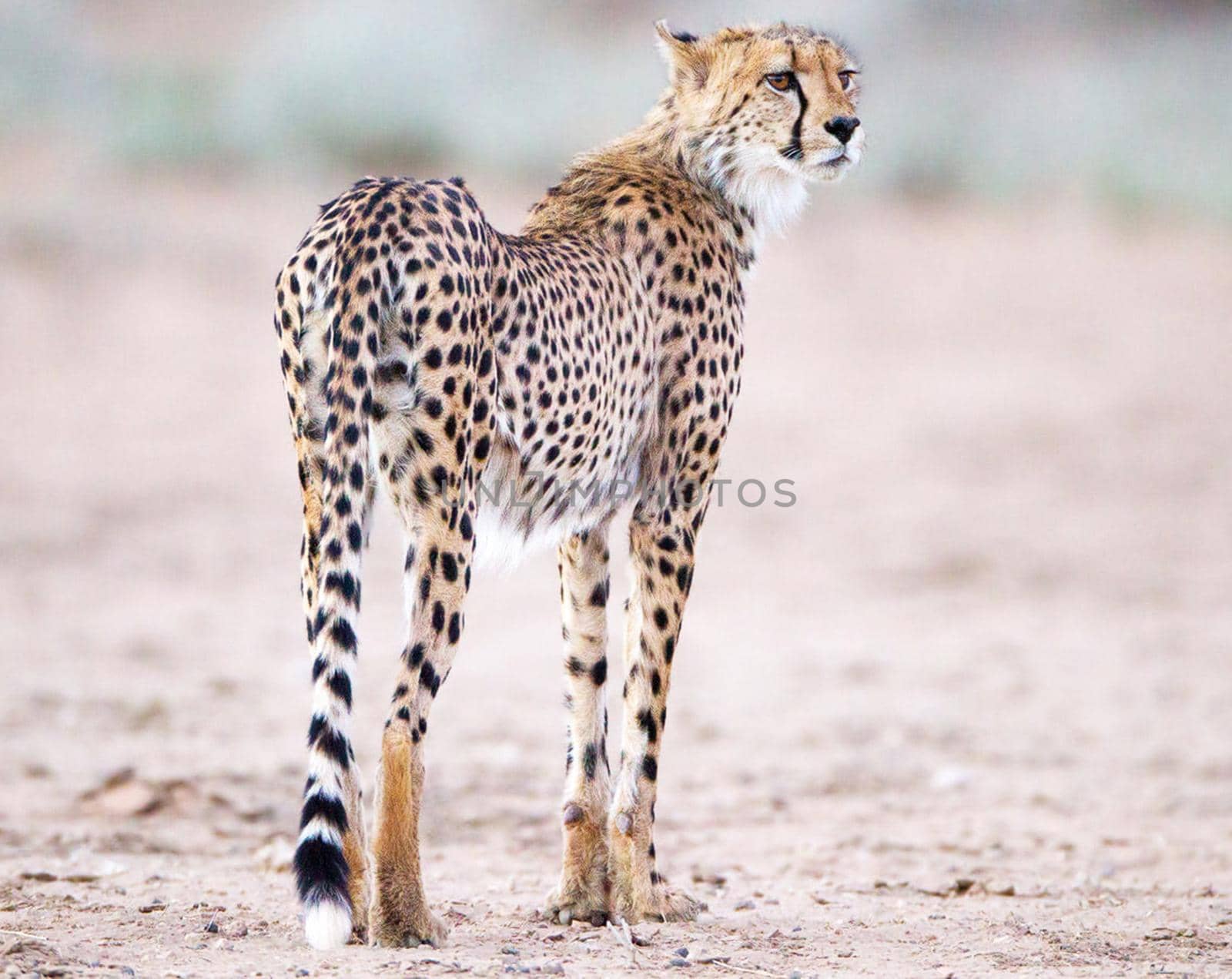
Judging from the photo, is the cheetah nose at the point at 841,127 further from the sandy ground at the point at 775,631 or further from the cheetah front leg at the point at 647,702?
the sandy ground at the point at 775,631

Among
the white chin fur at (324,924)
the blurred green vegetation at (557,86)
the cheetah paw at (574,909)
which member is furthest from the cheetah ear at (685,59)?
the blurred green vegetation at (557,86)

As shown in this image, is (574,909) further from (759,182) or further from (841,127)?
(841,127)

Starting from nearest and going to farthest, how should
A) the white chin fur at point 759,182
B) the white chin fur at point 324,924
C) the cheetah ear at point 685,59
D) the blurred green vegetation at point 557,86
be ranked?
the white chin fur at point 324,924 < the white chin fur at point 759,182 < the cheetah ear at point 685,59 < the blurred green vegetation at point 557,86

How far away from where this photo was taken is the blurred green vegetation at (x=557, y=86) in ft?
57.1

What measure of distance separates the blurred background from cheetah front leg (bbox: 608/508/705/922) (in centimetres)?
23

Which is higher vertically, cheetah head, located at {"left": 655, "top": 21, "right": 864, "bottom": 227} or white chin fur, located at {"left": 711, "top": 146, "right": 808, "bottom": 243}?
cheetah head, located at {"left": 655, "top": 21, "right": 864, "bottom": 227}

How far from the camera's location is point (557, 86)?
20188mm

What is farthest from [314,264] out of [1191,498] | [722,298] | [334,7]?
[334,7]

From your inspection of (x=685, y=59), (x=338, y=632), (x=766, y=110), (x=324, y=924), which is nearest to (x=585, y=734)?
(x=338, y=632)

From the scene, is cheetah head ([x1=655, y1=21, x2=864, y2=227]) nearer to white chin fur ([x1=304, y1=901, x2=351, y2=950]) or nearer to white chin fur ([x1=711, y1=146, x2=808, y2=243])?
white chin fur ([x1=711, y1=146, x2=808, y2=243])

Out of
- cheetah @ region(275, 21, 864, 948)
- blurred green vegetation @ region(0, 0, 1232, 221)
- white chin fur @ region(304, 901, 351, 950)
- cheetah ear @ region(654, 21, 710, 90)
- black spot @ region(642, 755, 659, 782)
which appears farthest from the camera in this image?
blurred green vegetation @ region(0, 0, 1232, 221)

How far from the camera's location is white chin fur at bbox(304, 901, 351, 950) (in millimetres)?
3684

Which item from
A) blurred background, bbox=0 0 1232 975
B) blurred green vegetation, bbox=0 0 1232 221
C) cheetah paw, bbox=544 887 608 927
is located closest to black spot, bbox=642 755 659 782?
cheetah paw, bbox=544 887 608 927

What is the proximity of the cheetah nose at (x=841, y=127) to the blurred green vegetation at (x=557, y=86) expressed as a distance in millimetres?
11910
